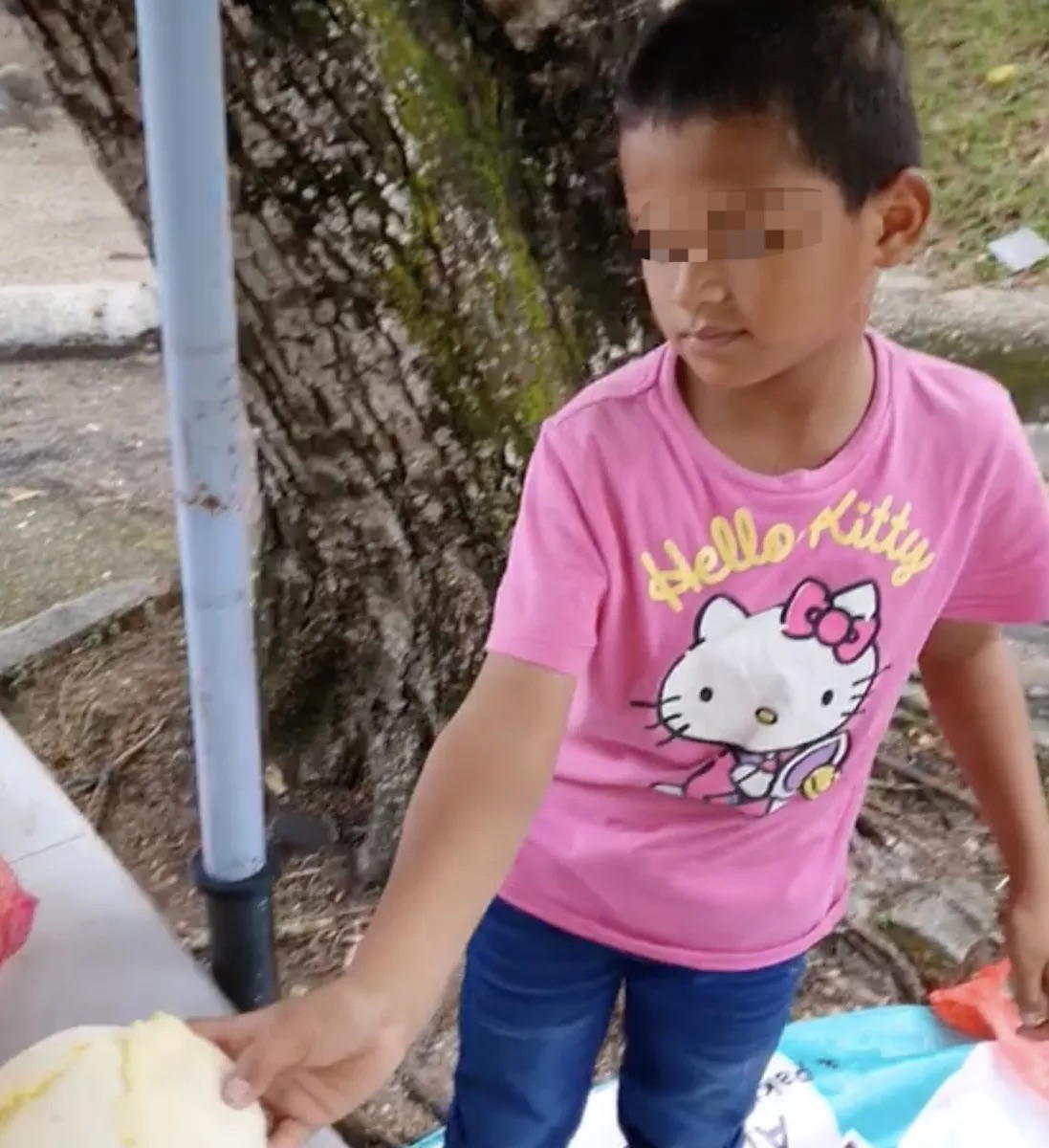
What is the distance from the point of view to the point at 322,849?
1.77m

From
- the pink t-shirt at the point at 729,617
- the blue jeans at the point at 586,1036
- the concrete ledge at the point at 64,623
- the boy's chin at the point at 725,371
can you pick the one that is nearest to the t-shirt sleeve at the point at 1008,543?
the pink t-shirt at the point at 729,617

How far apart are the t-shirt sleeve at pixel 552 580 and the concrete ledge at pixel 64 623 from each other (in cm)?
140

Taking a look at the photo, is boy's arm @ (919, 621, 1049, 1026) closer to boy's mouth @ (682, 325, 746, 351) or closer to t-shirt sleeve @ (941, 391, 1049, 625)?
t-shirt sleeve @ (941, 391, 1049, 625)

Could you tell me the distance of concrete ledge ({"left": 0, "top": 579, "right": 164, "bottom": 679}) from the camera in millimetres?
2119

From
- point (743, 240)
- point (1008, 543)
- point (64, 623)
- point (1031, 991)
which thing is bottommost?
point (64, 623)

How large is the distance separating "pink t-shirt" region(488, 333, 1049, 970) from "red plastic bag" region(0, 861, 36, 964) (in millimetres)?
358

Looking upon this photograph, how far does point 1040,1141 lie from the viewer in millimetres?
1496

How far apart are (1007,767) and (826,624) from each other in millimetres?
277

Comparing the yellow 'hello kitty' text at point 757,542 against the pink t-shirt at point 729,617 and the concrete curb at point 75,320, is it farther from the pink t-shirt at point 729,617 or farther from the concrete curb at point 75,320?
the concrete curb at point 75,320

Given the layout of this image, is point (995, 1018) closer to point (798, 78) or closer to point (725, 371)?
point (725, 371)

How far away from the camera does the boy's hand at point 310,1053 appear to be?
0.77 meters

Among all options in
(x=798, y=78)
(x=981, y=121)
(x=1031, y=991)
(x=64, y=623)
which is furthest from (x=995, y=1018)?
(x=981, y=121)

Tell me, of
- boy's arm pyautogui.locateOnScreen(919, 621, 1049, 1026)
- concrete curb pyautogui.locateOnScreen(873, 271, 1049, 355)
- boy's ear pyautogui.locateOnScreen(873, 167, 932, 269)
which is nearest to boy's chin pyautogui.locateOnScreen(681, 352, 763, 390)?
boy's ear pyautogui.locateOnScreen(873, 167, 932, 269)

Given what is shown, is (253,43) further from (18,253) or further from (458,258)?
(18,253)
